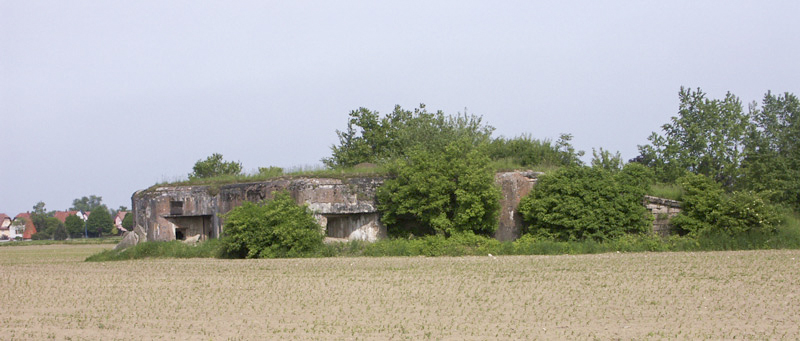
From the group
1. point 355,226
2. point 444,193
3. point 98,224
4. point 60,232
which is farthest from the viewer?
point 98,224

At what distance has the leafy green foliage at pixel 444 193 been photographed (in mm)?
23953

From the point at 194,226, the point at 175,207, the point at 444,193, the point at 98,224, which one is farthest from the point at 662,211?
the point at 98,224

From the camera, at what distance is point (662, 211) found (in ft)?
79.2

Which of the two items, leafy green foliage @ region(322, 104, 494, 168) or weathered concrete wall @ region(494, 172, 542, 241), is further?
leafy green foliage @ region(322, 104, 494, 168)

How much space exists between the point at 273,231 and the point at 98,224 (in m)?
91.7

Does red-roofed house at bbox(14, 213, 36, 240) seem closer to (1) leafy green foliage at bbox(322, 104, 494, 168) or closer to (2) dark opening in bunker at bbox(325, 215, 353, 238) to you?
(1) leafy green foliage at bbox(322, 104, 494, 168)

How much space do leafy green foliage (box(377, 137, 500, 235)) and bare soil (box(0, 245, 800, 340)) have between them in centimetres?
543

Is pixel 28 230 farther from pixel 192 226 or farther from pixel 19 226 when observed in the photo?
pixel 192 226

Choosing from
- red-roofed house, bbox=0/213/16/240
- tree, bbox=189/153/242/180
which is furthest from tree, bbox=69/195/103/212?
tree, bbox=189/153/242/180

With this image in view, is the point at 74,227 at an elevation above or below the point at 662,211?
above

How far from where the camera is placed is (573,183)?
78.4 feet

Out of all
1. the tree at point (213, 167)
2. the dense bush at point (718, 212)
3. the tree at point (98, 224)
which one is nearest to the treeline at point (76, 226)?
the tree at point (98, 224)

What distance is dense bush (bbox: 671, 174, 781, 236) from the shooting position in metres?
22.2

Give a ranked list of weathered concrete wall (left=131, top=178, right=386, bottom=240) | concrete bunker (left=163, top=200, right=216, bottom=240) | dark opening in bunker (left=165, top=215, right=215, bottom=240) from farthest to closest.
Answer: dark opening in bunker (left=165, top=215, right=215, bottom=240), concrete bunker (left=163, top=200, right=216, bottom=240), weathered concrete wall (left=131, top=178, right=386, bottom=240)
